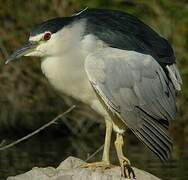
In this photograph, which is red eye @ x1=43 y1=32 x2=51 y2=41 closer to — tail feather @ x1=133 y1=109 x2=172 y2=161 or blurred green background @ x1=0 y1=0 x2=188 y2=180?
tail feather @ x1=133 y1=109 x2=172 y2=161

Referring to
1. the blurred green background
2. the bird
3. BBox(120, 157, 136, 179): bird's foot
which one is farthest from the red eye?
the blurred green background

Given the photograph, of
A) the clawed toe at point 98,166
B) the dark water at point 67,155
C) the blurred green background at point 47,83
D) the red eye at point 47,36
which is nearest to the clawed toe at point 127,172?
the clawed toe at point 98,166

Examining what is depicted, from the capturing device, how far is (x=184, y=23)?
12.1 meters

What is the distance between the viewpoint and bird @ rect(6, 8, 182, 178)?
22.9ft

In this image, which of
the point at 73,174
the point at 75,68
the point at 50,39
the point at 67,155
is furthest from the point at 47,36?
the point at 67,155

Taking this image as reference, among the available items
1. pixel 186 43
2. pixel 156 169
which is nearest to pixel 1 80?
pixel 186 43

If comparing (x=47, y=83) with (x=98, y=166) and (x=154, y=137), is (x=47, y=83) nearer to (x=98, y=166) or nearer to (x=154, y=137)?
(x=98, y=166)

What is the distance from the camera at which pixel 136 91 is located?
23.4ft

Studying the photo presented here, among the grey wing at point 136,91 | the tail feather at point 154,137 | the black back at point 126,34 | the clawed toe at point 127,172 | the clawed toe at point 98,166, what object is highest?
the black back at point 126,34

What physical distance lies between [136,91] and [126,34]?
1.34 ft

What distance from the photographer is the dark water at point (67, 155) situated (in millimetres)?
9091

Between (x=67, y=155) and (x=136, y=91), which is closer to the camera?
(x=136, y=91)

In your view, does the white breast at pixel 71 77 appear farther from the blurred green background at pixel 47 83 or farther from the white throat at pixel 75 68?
the blurred green background at pixel 47 83

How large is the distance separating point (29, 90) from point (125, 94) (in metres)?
5.08
